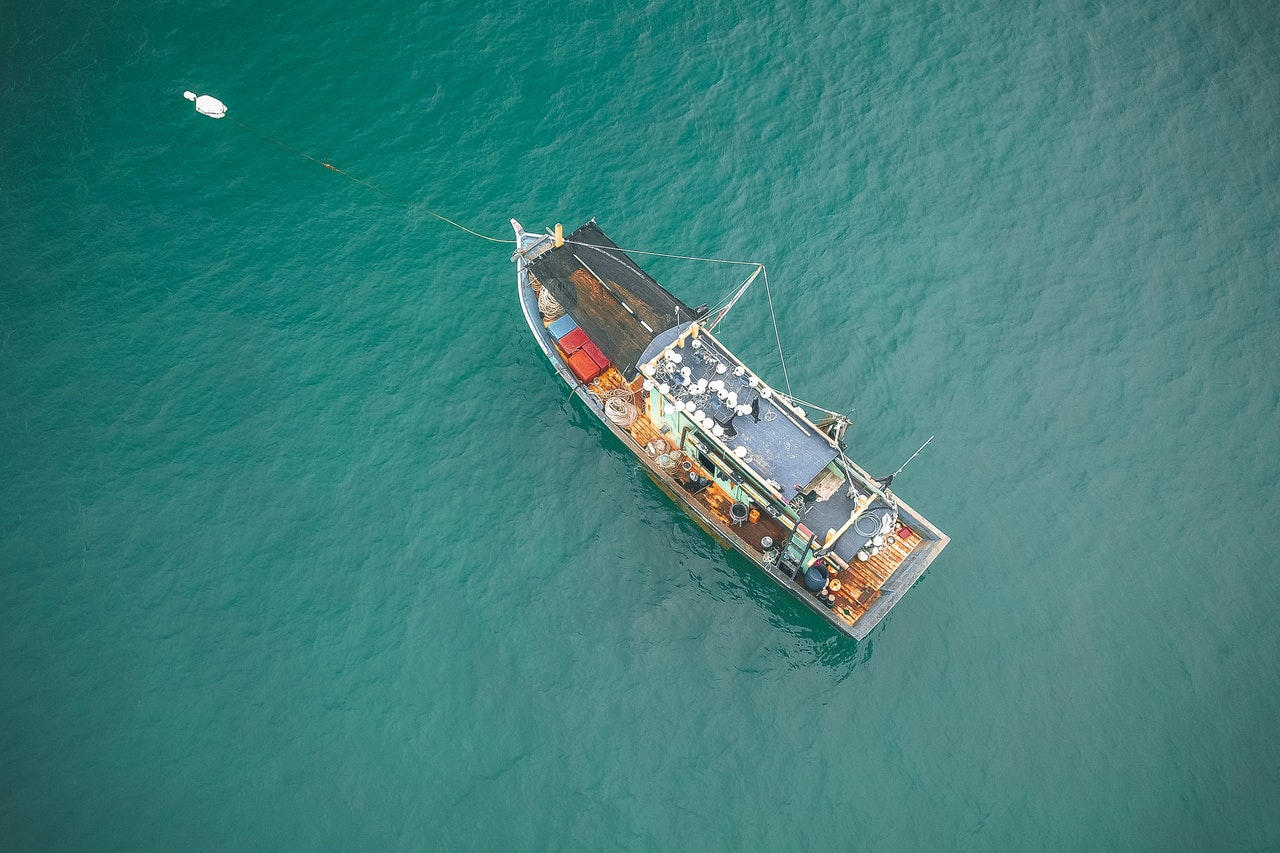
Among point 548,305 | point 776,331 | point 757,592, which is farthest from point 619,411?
point 757,592

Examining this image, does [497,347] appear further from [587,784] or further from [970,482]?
[970,482]

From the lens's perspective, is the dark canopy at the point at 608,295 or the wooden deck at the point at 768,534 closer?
the wooden deck at the point at 768,534

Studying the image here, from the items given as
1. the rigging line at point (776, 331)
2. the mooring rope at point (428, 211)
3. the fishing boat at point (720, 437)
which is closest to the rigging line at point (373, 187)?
the mooring rope at point (428, 211)

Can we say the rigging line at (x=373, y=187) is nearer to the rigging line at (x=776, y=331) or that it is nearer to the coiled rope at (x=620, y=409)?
the coiled rope at (x=620, y=409)

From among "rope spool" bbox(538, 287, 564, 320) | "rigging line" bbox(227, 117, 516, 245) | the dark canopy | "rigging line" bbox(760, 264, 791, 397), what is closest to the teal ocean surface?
"rigging line" bbox(227, 117, 516, 245)

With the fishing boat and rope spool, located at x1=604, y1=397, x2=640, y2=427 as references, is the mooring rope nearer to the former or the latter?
the fishing boat

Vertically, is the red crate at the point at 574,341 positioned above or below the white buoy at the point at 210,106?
below

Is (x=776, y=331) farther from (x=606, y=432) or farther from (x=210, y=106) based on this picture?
(x=210, y=106)
